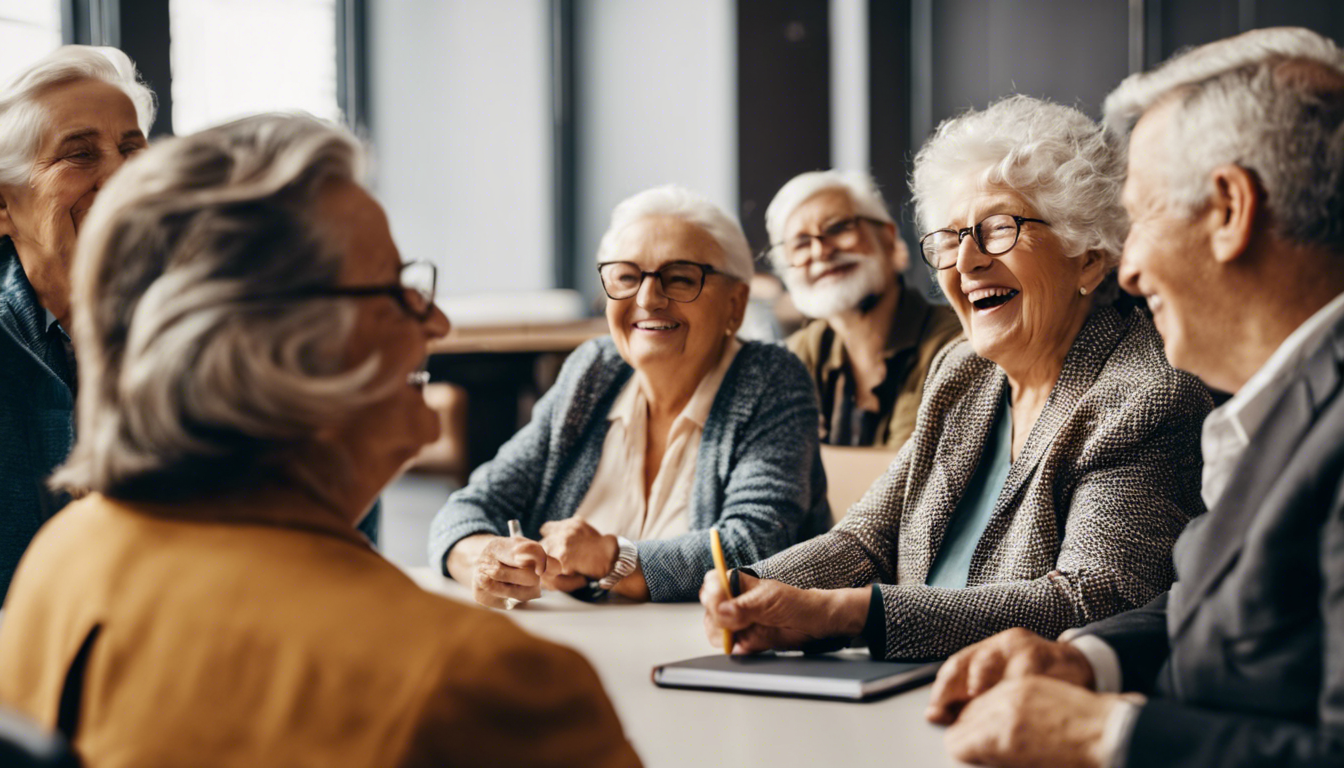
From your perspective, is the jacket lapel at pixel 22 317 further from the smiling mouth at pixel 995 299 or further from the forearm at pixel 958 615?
the smiling mouth at pixel 995 299

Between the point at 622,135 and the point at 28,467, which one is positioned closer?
the point at 28,467

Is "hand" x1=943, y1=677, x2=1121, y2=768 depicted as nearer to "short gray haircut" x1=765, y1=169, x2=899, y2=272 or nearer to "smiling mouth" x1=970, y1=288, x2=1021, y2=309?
"smiling mouth" x1=970, y1=288, x2=1021, y2=309

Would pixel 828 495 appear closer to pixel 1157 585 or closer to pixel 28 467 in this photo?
pixel 1157 585

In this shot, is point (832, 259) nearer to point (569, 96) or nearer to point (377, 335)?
point (377, 335)

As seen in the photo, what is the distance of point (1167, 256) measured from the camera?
4.06 ft

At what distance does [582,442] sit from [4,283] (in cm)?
109


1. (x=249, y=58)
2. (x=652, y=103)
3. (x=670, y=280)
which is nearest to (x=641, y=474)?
(x=670, y=280)

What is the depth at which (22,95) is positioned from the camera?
1984 millimetres

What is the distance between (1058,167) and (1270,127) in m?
0.69

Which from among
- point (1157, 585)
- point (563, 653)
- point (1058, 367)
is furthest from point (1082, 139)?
point (563, 653)

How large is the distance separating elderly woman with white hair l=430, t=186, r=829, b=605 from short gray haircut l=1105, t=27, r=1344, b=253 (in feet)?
3.67

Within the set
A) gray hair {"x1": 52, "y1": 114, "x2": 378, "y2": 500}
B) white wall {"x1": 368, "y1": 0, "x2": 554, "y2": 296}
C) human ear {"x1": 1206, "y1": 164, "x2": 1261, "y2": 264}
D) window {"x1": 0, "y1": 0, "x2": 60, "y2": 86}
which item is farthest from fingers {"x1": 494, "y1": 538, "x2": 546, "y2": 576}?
white wall {"x1": 368, "y1": 0, "x2": 554, "y2": 296}

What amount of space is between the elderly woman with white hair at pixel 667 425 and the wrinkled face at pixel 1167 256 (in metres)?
0.98

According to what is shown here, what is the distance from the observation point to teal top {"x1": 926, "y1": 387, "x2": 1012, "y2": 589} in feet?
5.90
